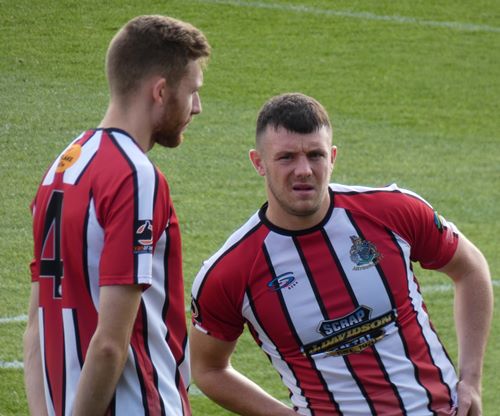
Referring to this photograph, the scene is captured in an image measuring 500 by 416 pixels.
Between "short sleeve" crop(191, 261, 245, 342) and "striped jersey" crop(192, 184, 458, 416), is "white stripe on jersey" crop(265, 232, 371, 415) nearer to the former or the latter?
"striped jersey" crop(192, 184, 458, 416)

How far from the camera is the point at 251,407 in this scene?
3795 millimetres

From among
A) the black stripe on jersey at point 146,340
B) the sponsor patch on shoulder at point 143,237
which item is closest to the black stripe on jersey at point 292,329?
the black stripe on jersey at point 146,340

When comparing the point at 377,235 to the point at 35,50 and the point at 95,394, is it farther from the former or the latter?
the point at 35,50

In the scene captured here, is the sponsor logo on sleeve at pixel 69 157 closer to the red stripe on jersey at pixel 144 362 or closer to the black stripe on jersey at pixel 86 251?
the black stripe on jersey at pixel 86 251

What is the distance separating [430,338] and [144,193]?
48.3 inches

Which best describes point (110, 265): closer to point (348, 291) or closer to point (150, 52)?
point (150, 52)

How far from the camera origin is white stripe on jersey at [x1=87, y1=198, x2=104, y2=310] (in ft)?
9.82

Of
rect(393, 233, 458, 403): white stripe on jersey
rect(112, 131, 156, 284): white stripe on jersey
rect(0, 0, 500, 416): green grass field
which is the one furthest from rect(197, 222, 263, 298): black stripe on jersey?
rect(0, 0, 500, 416): green grass field

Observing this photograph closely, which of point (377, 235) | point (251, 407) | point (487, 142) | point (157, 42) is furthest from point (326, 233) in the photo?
point (487, 142)

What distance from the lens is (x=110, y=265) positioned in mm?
2947

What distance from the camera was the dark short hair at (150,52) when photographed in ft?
10.4

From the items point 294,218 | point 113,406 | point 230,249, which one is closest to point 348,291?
point 294,218

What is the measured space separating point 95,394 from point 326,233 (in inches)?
40.3

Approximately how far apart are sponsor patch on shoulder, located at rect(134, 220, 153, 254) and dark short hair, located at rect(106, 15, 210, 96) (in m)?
0.41
